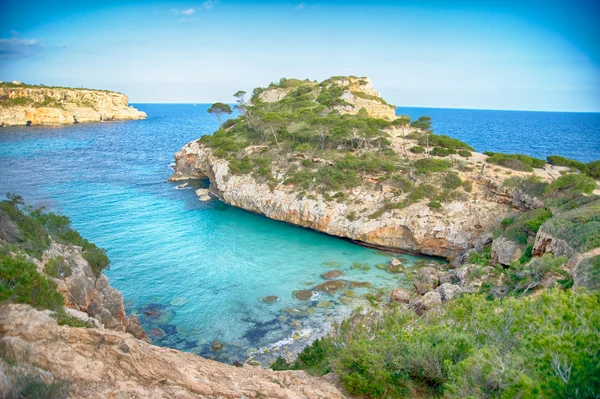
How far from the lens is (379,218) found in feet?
100

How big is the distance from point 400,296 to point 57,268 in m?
17.5

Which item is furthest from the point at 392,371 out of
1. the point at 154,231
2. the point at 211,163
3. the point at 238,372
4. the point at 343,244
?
the point at 211,163

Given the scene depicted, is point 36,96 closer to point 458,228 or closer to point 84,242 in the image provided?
point 84,242

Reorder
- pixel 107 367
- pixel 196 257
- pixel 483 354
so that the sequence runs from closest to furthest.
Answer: pixel 483 354 < pixel 107 367 < pixel 196 257

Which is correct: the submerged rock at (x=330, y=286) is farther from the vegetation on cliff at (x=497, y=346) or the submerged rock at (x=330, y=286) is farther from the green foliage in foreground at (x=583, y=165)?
the green foliage in foreground at (x=583, y=165)

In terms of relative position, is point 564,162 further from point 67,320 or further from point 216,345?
point 67,320

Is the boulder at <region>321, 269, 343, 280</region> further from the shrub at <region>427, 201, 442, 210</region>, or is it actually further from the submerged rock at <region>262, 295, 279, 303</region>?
the shrub at <region>427, 201, 442, 210</region>

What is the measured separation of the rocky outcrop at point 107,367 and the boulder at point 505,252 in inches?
676

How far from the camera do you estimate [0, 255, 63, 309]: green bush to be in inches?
371

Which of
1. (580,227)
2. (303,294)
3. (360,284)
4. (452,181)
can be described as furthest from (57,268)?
→ (452,181)

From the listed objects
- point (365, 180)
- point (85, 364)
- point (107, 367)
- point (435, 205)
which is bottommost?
point (107, 367)

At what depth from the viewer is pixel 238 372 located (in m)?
10.3

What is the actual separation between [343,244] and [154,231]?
16975 millimetres

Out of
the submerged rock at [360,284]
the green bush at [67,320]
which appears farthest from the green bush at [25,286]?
the submerged rock at [360,284]
